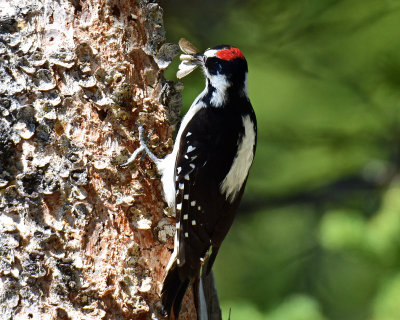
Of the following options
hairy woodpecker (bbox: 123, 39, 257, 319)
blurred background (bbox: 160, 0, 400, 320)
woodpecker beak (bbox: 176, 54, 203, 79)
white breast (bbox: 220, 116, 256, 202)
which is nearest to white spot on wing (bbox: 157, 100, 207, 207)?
hairy woodpecker (bbox: 123, 39, 257, 319)

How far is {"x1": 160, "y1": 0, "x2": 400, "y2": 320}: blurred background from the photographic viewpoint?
382 centimetres

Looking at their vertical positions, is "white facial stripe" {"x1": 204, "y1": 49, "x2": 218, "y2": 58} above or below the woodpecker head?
above

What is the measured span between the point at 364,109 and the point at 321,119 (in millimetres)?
266

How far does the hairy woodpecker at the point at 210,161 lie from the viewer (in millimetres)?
2535

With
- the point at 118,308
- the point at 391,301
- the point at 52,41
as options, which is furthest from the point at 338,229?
the point at 52,41

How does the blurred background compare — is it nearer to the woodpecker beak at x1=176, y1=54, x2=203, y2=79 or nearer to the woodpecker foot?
the woodpecker beak at x1=176, y1=54, x2=203, y2=79

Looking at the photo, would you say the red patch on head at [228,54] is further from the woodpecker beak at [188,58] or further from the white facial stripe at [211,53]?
the woodpecker beak at [188,58]

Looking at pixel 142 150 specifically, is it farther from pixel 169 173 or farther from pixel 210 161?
pixel 210 161

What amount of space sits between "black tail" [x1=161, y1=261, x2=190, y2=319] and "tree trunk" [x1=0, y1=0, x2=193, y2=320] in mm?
38

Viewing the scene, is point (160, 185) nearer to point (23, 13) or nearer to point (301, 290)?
point (23, 13)

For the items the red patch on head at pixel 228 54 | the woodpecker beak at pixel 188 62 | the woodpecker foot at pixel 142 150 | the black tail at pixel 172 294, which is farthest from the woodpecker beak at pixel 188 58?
the black tail at pixel 172 294

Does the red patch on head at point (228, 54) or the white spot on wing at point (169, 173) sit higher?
the red patch on head at point (228, 54)

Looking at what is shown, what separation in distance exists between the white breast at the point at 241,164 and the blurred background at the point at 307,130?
3.08 feet

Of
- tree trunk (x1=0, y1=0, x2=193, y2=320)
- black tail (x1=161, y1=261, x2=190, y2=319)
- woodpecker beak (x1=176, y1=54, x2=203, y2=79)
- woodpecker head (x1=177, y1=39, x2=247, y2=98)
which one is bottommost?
black tail (x1=161, y1=261, x2=190, y2=319)
